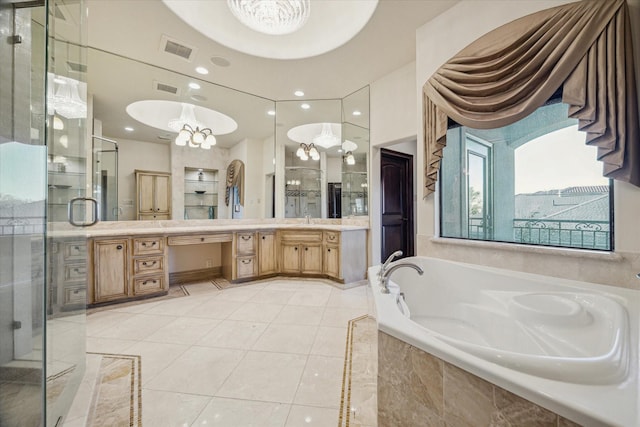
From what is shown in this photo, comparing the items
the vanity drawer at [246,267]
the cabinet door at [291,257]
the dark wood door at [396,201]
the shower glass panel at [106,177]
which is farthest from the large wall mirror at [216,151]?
the vanity drawer at [246,267]

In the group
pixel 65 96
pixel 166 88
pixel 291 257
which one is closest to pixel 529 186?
pixel 291 257

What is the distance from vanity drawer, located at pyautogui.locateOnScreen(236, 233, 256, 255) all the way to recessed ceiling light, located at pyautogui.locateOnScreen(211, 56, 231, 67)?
2.18m

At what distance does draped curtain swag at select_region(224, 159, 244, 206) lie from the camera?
3.70 meters

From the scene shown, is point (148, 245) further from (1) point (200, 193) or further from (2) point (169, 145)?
(2) point (169, 145)

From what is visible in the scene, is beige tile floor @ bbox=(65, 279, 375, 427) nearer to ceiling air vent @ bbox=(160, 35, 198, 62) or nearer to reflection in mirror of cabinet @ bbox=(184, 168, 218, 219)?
reflection in mirror of cabinet @ bbox=(184, 168, 218, 219)

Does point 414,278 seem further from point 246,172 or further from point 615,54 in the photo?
point 246,172

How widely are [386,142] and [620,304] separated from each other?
102 inches

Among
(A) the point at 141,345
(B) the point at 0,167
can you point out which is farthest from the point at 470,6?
(A) the point at 141,345

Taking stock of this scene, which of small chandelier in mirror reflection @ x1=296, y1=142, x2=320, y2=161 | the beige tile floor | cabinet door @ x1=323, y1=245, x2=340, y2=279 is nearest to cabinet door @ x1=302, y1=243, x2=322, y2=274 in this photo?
cabinet door @ x1=323, y1=245, x2=340, y2=279

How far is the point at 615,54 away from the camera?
136 centimetres

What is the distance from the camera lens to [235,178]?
3.75 meters

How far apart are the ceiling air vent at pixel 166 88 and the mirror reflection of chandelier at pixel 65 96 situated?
1721 millimetres

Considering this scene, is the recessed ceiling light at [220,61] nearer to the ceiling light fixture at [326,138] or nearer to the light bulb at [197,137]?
the light bulb at [197,137]

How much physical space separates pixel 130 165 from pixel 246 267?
197cm
